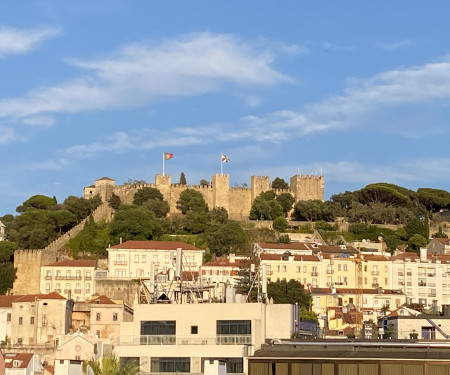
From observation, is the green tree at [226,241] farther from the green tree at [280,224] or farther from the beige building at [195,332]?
the beige building at [195,332]

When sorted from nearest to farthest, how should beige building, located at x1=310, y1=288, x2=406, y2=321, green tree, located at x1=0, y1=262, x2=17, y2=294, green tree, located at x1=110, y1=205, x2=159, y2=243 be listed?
beige building, located at x1=310, y1=288, x2=406, y2=321
green tree, located at x1=0, y1=262, x2=17, y2=294
green tree, located at x1=110, y1=205, x2=159, y2=243

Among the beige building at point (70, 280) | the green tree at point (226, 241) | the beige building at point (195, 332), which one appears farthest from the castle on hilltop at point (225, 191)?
the beige building at point (195, 332)

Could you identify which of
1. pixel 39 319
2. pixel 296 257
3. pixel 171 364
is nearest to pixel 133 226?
pixel 296 257

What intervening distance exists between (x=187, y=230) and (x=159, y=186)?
1464cm

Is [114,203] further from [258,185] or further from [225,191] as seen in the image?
[258,185]

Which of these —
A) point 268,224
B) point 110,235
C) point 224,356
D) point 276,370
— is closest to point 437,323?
point 224,356

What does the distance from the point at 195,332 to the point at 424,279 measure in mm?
63216

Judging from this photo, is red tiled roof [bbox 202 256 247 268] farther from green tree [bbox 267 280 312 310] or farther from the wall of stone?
the wall of stone

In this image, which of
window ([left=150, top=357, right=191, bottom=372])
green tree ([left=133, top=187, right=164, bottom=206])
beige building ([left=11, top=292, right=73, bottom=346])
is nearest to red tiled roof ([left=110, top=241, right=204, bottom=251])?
beige building ([left=11, top=292, right=73, bottom=346])

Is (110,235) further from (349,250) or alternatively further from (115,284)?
(349,250)

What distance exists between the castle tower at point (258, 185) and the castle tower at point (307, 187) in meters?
3.57

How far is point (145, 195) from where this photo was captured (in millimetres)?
125750

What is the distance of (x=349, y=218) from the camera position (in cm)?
12788

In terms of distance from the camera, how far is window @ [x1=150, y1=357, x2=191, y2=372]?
42219 millimetres
